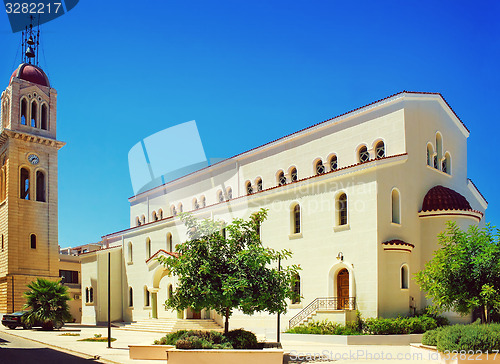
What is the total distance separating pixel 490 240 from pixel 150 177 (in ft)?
51.5

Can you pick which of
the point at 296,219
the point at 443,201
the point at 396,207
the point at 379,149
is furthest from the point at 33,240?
the point at 443,201

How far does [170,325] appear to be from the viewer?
3319cm

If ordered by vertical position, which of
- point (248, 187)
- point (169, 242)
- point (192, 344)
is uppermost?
point (248, 187)

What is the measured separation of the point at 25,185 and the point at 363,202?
38.6m

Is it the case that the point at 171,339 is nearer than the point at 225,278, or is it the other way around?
the point at 225,278

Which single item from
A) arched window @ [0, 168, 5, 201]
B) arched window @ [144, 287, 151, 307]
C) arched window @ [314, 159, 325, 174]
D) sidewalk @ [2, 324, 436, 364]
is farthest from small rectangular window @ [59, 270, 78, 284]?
arched window @ [314, 159, 325, 174]

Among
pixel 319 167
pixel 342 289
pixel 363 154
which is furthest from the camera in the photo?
pixel 319 167

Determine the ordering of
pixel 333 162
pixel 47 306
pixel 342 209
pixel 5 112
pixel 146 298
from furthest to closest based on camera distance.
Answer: pixel 5 112 → pixel 146 298 → pixel 47 306 → pixel 333 162 → pixel 342 209

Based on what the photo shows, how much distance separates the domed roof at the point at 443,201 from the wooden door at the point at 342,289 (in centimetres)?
565

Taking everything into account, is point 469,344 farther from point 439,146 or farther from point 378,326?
point 439,146

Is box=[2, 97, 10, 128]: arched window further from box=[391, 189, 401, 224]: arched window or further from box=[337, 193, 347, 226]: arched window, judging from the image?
box=[391, 189, 401, 224]: arched window

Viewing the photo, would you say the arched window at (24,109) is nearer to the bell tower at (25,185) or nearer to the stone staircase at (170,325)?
the bell tower at (25,185)

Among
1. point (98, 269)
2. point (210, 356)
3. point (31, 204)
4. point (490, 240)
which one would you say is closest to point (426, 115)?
point (490, 240)

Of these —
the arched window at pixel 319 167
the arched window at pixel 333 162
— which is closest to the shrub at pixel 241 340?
the arched window at pixel 333 162
